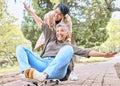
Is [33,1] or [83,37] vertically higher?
[33,1]

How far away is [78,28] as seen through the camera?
2291cm

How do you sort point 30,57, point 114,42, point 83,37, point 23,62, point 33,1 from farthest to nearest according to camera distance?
point 114,42, point 83,37, point 33,1, point 30,57, point 23,62

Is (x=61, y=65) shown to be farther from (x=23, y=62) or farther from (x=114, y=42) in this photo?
(x=114, y=42)

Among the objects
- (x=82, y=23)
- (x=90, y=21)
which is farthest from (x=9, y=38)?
(x=90, y=21)

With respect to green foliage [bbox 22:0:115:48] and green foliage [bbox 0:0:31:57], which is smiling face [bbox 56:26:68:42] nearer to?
green foliage [bbox 22:0:115:48]

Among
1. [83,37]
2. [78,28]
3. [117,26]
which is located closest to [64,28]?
[78,28]

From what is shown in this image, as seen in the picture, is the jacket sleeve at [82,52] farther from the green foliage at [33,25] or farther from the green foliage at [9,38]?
the green foliage at [33,25]

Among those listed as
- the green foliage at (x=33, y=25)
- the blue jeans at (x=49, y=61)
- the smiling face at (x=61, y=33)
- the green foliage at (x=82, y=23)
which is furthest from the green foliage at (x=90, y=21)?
the blue jeans at (x=49, y=61)

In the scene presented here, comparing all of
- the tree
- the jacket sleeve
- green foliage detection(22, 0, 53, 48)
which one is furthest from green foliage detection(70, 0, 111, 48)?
the jacket sleeve

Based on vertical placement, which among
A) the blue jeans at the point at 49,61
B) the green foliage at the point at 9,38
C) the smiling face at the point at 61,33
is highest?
the smiling face at the point at 61,33

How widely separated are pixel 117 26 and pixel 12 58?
1626cm

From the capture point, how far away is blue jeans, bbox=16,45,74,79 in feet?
10.2

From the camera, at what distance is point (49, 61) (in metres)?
3.41

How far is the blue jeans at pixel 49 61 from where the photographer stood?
3.11 m
